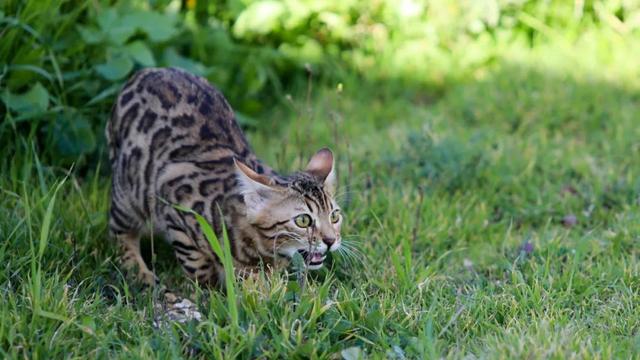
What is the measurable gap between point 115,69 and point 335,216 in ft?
6.22

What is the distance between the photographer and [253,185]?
3.87 meters

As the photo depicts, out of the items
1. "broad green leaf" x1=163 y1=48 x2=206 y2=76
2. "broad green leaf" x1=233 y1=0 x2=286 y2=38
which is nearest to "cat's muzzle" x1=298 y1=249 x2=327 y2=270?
"broad green leaf" x1=163 y1=48 x2=206 y2=76

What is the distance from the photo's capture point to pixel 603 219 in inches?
199

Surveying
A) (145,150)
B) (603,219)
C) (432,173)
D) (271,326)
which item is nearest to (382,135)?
(432,173)

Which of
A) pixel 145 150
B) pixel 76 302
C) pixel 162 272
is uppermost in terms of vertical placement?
pixel 145 150

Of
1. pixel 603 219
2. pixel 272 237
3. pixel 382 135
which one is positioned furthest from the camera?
pixel 382 135

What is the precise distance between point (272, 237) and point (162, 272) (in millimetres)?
813

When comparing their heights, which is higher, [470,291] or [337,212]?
[337,212]

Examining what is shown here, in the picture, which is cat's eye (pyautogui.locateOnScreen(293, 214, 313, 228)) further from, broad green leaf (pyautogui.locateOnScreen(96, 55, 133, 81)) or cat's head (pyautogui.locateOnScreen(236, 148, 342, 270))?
broad green leaf (pyautogui.locateOnScreen(96, 55, 133, 81))

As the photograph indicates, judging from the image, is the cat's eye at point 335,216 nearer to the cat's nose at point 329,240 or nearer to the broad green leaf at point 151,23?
the cat's nose at point 329,240

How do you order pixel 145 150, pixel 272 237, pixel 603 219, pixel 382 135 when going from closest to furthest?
pixel 272 237 → pixel 145 150 → pixel 603 219 → pixel 382 135

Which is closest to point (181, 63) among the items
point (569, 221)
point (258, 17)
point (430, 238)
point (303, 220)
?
point (258, 17)

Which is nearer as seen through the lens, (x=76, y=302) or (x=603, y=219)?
(x=76, y=302)

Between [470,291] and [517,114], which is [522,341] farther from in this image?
[517,114]
